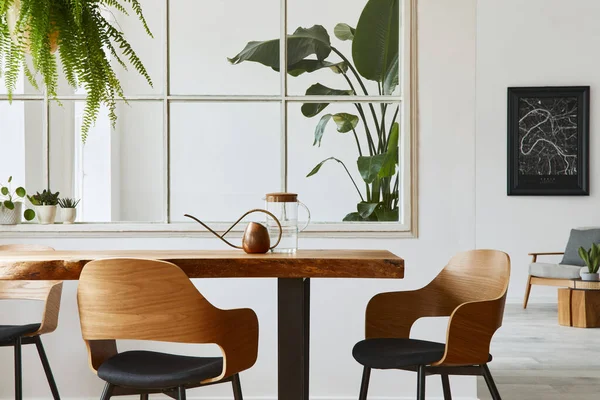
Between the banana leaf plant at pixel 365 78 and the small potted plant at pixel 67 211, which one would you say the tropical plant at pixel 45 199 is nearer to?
the small potted plant at pixel 67 211

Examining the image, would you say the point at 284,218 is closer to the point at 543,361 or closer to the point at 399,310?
the point at 399,310

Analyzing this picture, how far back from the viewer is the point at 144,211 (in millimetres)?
3502

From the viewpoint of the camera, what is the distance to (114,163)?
3.53 meters

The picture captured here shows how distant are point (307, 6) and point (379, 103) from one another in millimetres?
605

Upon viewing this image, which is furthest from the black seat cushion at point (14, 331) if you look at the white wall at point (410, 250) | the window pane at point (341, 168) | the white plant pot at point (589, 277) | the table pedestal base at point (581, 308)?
the white plant pot at point (589, 277)

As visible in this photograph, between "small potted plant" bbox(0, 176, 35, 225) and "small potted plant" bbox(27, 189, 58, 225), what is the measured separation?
0.15 ft

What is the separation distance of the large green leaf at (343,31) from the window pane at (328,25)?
0.6 inches

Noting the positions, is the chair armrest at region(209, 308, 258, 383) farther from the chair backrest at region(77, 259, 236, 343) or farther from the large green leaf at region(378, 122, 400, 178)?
the large green leaf at region(378, 122, 400, 178)

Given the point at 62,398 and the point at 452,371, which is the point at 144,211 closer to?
the point at 62,398

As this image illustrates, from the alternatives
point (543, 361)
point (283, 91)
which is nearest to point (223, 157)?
point (283, 91)

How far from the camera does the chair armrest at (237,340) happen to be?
79.3 inches

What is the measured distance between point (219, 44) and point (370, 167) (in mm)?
974

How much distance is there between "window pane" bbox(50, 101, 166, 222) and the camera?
3506 millimetres

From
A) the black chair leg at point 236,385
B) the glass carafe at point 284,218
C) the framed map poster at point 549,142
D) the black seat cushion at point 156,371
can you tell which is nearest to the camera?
the black seat cushion at point 156,371
